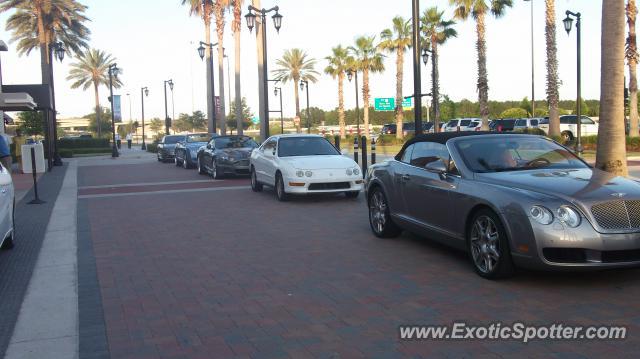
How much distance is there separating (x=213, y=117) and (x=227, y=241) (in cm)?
3286

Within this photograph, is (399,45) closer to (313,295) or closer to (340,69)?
Answer: (340,69)

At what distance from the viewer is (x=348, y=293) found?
611cm

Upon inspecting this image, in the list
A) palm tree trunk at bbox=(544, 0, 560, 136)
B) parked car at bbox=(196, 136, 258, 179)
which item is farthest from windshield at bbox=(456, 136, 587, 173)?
palm tree trunk at bbox=(544, 0, 560, 136)

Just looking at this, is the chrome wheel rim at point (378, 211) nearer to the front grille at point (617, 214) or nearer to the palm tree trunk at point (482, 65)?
the front grille at point (617, 214)

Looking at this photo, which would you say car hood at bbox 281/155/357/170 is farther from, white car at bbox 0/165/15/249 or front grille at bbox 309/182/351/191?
white car at bbox 0/165/15/249

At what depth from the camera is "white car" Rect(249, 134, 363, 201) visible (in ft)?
43.3

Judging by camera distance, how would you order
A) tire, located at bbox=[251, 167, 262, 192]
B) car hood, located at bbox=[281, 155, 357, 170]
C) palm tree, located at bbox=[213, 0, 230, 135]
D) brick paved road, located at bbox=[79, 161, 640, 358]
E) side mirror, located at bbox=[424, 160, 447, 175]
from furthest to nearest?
palm tree, located at bbox=[213, 0, 230, 135]
tire, located at bbox=[251, 167, 262, 192]
car hood, located at bbox=[281, 155, 357, 170]
side mirror, located at bbox=[424, 160, 447, 175]
brick paved road, located at bbox=[79, 161, 640, 358]

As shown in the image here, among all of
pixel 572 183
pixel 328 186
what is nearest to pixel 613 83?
pixel 572 183

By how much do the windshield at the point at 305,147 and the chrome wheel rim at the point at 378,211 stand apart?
5.20m

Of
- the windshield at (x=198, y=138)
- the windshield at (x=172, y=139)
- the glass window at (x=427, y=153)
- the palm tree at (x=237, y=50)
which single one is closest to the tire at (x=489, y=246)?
the glass window at (x=427, y=153)

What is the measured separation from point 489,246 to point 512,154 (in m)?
1.43

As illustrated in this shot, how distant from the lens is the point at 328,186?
43.4 feet

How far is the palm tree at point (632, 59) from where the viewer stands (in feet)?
104

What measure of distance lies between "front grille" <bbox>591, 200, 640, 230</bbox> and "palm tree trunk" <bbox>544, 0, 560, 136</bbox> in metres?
28.6
